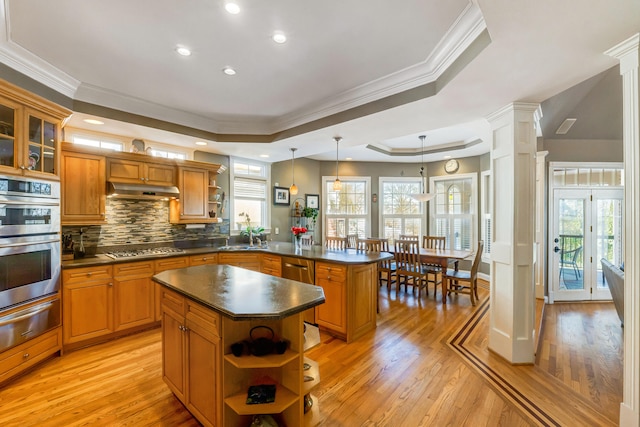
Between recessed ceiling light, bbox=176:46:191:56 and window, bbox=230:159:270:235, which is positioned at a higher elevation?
recessed ceiling light, bbox=176:46:191:56

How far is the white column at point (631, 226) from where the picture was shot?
1.76 metres

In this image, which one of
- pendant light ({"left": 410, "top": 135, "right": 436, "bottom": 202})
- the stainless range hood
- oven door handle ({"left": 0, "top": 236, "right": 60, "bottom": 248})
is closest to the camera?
oven door handle ({"left": 0, "top": 236, "right": 60, "bottom": 248})

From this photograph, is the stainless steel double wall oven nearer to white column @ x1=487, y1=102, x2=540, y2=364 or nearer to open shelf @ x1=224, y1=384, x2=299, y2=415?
open shelf @ x1=224, y1=384, x2=299, y2=415

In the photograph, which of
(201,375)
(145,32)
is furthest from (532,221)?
(145,32)

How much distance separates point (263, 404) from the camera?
162 centimetres

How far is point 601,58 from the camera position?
1.97 meters

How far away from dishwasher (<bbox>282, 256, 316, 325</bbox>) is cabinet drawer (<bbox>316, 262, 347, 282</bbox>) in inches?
4.5

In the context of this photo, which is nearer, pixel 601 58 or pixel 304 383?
pixel 304 383

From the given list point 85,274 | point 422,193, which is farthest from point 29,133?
point 422,193

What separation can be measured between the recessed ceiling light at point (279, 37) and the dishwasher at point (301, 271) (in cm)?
240

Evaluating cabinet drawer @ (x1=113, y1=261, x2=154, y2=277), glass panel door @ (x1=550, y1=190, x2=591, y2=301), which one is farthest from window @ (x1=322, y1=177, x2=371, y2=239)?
cabinet drawer @ (x1=113, y1=261, x2=154, y2=277)

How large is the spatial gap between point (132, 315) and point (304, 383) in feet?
8.97

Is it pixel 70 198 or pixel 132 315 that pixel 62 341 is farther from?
pixel 70 198

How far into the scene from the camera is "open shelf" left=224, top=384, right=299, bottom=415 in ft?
5.20
